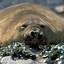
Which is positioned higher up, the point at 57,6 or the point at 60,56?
the point at 60,56

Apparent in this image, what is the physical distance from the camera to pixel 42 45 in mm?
6723

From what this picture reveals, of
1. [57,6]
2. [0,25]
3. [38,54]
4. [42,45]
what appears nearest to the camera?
[38,54]

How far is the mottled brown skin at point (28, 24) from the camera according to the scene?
22.1 ft

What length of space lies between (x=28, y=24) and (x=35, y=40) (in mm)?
313

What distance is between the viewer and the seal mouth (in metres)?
6.53

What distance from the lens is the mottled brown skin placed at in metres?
6.74

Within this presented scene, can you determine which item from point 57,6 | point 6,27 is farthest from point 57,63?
point 57,6

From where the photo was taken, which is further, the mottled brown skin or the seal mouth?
the mottled brown skin

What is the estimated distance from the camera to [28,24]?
22.2 feet

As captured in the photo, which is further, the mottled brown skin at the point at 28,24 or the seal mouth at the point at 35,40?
the mottled brown skin at the point at 28,24

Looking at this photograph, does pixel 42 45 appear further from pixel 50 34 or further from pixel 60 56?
pixel 60 56

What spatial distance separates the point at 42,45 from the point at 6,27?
2.45ft

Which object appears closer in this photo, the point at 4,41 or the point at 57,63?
the point at 57,63

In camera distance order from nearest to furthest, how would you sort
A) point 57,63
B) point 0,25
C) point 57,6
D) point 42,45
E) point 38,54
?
point 57,63 < point 38,54 < point 42,45 < point 0,25 < point 57,6
